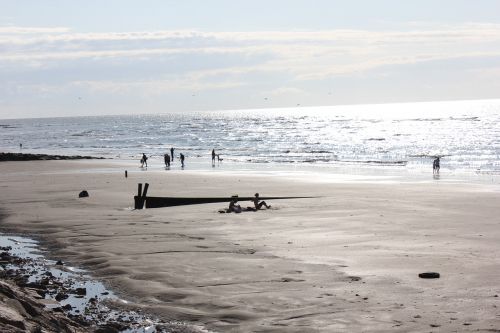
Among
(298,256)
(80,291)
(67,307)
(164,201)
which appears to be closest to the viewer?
(67,307)

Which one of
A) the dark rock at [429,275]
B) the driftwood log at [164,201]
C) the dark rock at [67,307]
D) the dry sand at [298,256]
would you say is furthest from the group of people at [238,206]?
the dark rock at [67,307]

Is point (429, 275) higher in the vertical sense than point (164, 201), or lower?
lower

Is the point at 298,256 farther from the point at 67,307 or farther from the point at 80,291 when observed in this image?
the point at 67,307

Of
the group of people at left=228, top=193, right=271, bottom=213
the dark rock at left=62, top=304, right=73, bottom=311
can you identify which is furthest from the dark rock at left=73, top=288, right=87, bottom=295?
the group of people at left=228, top=193, right=271, bottom=213

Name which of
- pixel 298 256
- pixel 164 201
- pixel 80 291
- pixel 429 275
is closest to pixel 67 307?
pixel 80 291

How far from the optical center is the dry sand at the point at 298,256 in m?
11.8

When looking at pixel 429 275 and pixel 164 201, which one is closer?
pixel 429 275

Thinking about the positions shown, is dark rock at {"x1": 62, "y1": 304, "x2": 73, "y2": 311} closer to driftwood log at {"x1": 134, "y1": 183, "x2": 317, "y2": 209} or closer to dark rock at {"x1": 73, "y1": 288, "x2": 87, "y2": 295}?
dark rock at {"x1": 73, "y1": 288, "x2": 87, "y2": 295}

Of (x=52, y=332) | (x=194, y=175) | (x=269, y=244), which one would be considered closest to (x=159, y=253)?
(x=269, y=244)

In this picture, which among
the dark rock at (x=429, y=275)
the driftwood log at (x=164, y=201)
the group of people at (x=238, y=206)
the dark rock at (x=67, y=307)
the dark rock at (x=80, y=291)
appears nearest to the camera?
the dark rock at (x=67, y=307)

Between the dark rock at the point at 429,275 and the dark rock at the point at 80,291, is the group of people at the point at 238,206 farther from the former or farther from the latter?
the dark rock at the point at 80,291

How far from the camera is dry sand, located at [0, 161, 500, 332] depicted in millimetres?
11781

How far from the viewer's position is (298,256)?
16750mm

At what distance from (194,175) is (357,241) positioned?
30751mm
